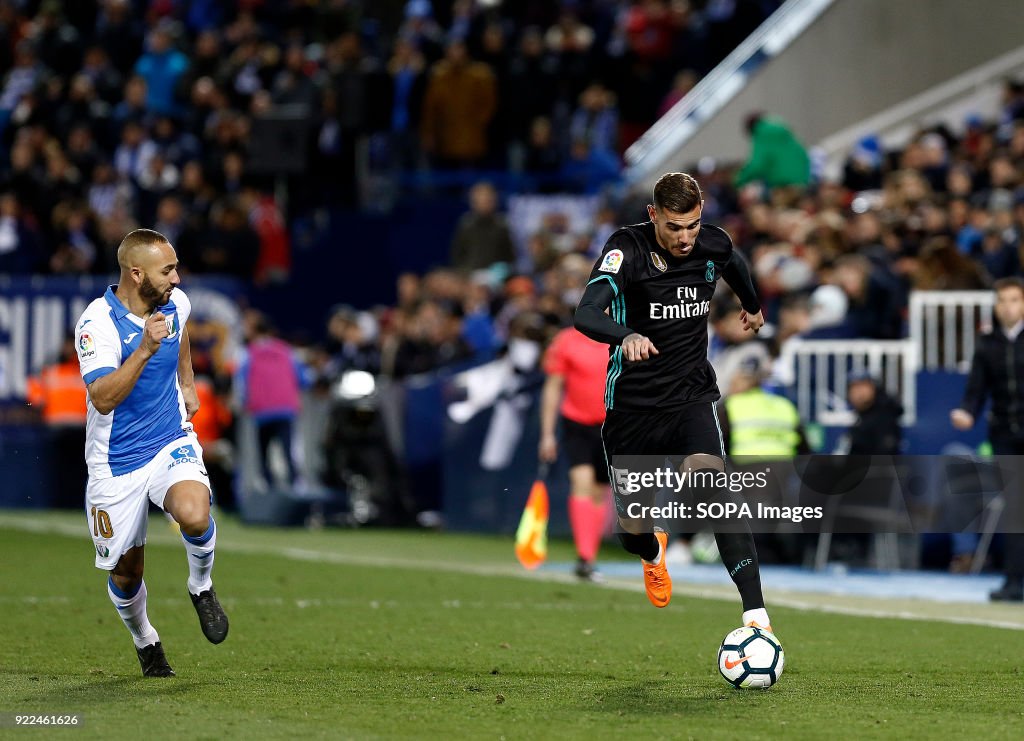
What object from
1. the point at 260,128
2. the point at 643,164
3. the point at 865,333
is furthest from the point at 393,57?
the point at 865,333

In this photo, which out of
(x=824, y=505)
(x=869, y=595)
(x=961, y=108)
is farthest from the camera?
(x=961, y=108)

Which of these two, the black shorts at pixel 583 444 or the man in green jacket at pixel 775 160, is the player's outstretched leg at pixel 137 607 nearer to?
the black shorts at pixel 583 444

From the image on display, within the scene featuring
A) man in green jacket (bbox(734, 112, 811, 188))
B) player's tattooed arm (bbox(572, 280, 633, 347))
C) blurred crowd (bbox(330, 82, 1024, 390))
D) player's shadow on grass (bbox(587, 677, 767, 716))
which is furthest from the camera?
man in green jacket (bbox(734, 112, 811, 188))

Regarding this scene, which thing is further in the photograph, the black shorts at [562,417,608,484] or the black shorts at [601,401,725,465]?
the black shorts at [562,417,608,484]

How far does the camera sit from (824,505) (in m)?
15.7

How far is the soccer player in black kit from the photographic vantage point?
8523 mm

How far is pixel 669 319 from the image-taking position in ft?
29.1

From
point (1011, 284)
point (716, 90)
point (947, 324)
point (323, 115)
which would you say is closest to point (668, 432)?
point (1011, 284)

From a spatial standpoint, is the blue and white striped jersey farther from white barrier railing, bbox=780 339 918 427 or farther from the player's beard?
white barrier railing, bbox=780 339 918 427

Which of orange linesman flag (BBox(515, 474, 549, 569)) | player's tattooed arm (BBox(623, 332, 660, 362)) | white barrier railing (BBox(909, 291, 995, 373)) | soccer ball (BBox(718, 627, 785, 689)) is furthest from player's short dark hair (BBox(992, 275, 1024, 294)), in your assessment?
player's tattooed arm (BBox(623, 332, 660, 362))

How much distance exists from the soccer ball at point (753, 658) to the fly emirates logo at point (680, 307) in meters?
1.54

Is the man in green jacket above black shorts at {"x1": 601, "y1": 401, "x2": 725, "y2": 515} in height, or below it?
above

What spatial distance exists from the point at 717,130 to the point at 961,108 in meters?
3.88

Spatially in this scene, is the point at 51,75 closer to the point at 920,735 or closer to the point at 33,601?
the point at 33,601
